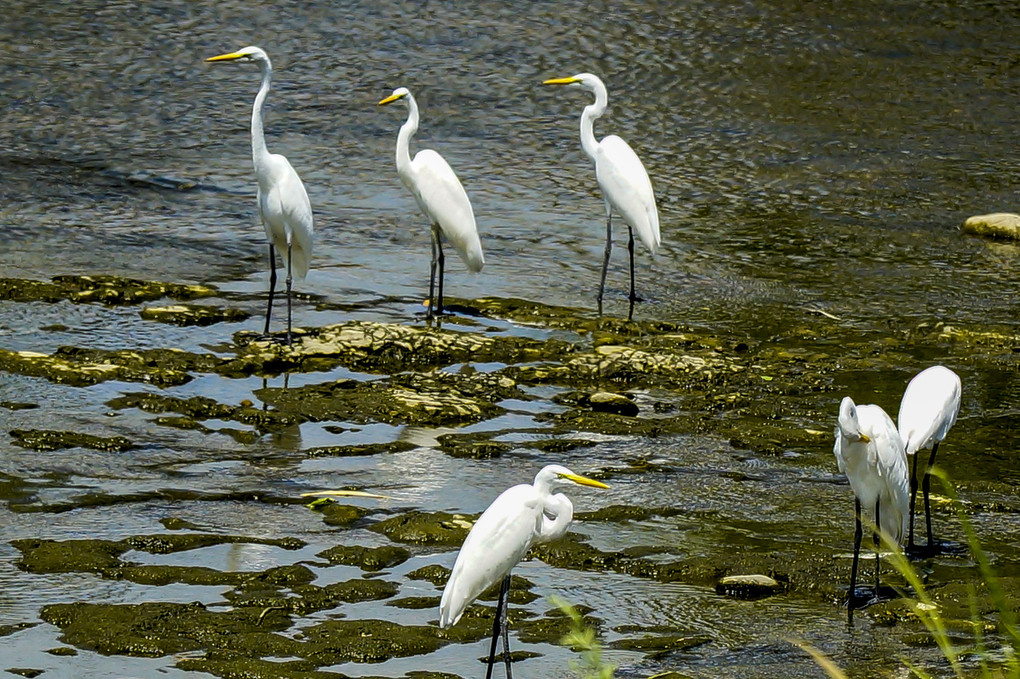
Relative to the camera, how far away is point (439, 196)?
9250mm

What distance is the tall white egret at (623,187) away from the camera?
9.43 meters

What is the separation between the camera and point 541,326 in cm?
863

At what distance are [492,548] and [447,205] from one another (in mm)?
4942

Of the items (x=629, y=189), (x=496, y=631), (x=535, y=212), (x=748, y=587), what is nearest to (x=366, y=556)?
(x=496, y=631)

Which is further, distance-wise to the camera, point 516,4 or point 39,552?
point 516,4

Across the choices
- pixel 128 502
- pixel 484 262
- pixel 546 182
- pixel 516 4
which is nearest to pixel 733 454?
pixel 128 502

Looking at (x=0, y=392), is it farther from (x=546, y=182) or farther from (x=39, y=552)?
(x=546, y=182)

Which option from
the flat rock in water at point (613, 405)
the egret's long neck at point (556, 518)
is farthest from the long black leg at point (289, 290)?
the egret's long neck at point (556, 518)

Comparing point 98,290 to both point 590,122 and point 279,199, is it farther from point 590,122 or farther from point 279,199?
point 590,122

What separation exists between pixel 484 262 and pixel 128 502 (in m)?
4.25

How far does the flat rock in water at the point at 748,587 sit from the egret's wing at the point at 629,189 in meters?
4.40

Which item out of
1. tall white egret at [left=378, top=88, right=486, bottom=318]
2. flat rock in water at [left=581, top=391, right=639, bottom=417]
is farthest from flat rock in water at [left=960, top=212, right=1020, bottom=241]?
flat rock in water at [left=581, top=391, right=639, bottom=417]

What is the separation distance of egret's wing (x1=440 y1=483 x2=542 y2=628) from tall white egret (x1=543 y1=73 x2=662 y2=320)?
15.0 feet

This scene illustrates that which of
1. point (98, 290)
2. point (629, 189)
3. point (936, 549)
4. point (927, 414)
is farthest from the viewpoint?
point (629, 189)
